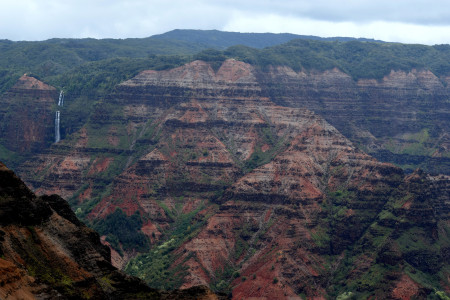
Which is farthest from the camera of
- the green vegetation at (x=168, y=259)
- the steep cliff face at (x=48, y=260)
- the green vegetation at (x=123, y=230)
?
the green vegetation at (x=123, y=230)

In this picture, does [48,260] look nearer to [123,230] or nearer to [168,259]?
[168,259]

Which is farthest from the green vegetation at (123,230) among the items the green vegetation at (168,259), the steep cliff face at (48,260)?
the steep cliff face at (48,260)

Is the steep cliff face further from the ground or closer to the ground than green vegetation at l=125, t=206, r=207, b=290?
further from the ground

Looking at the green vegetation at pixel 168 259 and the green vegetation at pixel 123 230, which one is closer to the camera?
the green vegetation at pixel 168 259

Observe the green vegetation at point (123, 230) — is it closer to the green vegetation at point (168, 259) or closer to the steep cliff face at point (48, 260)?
the green vegetation at point (168, 259)

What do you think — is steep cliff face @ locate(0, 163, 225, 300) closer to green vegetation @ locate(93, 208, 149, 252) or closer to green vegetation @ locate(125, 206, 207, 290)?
green vegetation @ locate(125, 206, 207, 290)

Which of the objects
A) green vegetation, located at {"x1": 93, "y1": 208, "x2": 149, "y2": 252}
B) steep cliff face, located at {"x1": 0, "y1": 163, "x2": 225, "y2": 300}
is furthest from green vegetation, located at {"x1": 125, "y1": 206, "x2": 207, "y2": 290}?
steep cliff face, located at {"x1": 0, "y1": 163, "x2": 225, "y2": 300}

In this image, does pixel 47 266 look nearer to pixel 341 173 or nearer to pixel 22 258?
pixel 22 258

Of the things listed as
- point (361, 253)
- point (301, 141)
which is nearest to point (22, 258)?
point (361, 253)

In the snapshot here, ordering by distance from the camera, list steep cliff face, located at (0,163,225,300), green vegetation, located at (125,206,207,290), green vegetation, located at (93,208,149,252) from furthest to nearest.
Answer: green vegetation, located at (93,208,149,252), green vegetation, located at (125,206,207,290), steep cliff face, located at (0,163,225,300)

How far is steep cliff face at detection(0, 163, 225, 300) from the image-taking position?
240ft

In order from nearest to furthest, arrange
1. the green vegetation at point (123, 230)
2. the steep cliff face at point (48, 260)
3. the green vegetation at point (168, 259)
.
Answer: the steep cliff face at point (48, 260)
the green vegetation at point (168, 259)
the green vegetation at point (123, 230)

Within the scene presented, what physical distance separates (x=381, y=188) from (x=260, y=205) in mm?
23936

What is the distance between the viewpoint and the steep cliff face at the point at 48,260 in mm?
73188
